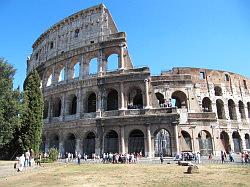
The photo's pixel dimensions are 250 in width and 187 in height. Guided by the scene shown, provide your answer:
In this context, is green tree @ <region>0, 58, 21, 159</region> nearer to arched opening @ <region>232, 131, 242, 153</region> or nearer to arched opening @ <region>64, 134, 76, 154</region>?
arched opening @ <region>64, 134, 76, 154</region>

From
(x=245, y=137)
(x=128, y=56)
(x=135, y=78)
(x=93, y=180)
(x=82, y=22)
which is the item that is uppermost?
(x=82, y=22)

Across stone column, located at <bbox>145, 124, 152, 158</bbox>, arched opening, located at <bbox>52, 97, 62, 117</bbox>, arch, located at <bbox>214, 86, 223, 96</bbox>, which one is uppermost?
arch, located at <bbox>214, 86, 223, 96</bbox>

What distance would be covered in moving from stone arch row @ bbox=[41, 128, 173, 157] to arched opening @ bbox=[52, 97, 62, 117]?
317 cm

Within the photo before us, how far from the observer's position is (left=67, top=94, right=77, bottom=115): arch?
1257 inches

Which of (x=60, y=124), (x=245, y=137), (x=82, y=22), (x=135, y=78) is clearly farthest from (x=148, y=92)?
(x=245, y=137)

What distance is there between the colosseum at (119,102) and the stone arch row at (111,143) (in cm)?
11

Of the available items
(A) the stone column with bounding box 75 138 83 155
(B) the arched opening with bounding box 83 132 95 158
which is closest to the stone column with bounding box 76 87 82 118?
(B) the arched opening with bounding box 83 132 95 158

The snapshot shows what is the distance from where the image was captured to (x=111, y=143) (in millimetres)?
28391

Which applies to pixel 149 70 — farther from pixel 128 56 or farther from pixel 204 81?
pixel 204 81

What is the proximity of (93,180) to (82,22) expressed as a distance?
26.2 m

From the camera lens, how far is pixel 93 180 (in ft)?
43.8

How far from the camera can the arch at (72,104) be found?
105 feet

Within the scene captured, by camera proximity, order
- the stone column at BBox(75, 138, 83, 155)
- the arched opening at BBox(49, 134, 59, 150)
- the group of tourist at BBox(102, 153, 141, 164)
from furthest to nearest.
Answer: the arched opening at BBox(49, 134, 59, 150), the stone column at BBox(75, 138, 83, 155), the group of tourist at BBox(102, 153, 141, 164)

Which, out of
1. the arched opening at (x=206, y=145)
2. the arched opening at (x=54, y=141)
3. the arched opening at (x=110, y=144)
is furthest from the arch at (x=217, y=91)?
the arched opening at (x=54, y=141)
